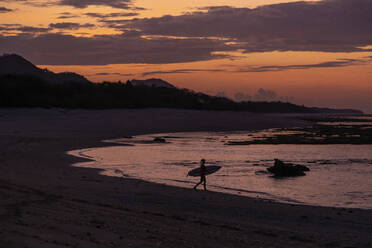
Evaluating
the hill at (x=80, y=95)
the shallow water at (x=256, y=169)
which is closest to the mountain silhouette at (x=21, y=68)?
the hill at (x=80, y=95)

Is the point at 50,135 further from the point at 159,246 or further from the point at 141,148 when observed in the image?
the point at 159,246

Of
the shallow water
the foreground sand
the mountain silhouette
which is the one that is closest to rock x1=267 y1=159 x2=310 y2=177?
the shallow water

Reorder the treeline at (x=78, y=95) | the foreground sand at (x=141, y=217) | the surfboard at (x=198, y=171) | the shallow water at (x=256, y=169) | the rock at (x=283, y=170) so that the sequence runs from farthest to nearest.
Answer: the treeline at (x=78, y=95) < the rock at (x=283, y=170) < the surfboard at (x=198, y=171) < the shallow water at (x=256, y=169) < the foreground sand at (x=141, y=217)

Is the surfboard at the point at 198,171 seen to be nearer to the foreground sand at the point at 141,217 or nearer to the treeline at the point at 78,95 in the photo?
the foreground sand at the point at 141,217

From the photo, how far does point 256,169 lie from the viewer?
2411cm

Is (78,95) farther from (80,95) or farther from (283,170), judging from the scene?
(283,170)

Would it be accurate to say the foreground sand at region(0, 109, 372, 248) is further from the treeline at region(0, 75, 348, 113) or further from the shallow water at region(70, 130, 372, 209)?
the treeline at region(0, 75, 348, 113)

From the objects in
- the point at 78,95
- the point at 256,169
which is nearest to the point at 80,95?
the point at 78,95

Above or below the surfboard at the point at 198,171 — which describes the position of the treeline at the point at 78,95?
above

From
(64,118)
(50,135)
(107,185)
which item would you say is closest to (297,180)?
(107,185)

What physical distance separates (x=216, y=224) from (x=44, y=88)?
65.2 m

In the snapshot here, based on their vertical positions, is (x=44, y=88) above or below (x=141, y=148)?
above

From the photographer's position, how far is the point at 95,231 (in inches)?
364

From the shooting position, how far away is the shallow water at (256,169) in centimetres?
1728
